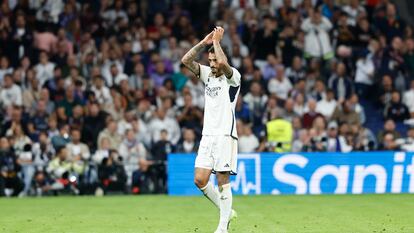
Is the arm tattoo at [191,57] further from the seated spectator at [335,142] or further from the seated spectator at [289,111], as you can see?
the seated spectator at [289,111]

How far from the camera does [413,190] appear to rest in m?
20.8

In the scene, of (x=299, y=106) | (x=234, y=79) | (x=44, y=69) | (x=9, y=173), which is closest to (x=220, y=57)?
(x=234, y=79)

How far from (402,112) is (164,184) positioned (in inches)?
254

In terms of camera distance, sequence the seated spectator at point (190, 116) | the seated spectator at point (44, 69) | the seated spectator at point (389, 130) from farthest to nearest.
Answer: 1. the seated spectator at point (44, 69)
2. the seated spectator at point (190, 116)
3. the seated spectator at point (389, 130)

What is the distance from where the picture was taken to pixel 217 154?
13.0m

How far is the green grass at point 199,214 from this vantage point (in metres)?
13.8

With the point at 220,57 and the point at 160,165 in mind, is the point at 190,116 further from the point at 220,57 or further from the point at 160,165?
the point at 220,57

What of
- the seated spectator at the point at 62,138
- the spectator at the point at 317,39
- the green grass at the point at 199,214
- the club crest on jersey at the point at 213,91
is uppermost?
the spectator at the point at 317,39

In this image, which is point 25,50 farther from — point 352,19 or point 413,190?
point 413,190

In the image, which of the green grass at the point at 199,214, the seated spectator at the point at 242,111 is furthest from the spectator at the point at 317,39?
the green grass at the point at 199,214

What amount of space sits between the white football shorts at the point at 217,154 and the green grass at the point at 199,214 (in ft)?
3.18

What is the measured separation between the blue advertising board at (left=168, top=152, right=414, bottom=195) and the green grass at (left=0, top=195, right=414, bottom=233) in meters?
0.90

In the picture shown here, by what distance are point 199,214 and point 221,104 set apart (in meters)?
3.74

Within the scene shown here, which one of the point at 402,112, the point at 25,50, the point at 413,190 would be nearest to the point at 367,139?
the point at 402,112
